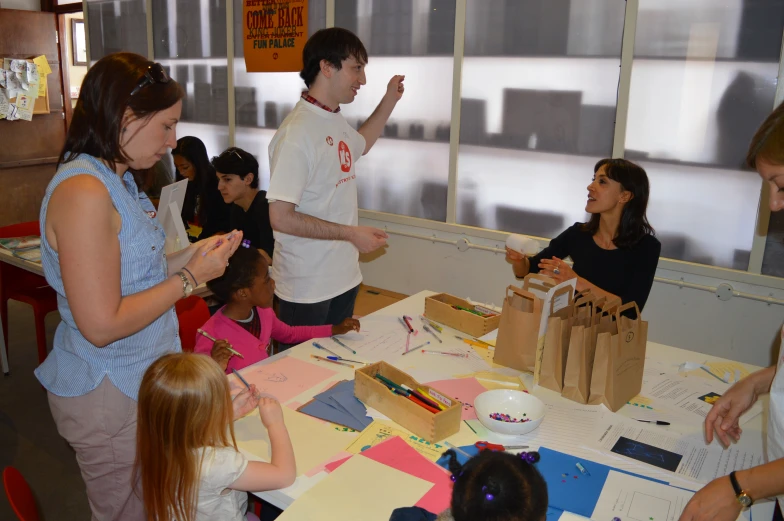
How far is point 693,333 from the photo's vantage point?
9.97ft

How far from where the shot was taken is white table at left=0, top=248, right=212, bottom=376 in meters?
2.86

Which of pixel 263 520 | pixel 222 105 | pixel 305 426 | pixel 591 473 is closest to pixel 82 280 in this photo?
pixel 305 426

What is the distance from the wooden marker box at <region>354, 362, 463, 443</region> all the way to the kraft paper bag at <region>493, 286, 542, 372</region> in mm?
375

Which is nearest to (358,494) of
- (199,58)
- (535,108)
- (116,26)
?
(535,108)

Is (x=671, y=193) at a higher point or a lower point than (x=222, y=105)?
lower

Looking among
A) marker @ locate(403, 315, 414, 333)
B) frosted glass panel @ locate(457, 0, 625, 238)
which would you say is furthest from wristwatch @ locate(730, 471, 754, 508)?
frosted glass panel @ locate(457, 0, 625, 238)

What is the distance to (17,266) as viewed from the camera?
3285mm

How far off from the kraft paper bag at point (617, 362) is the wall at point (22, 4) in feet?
21.9

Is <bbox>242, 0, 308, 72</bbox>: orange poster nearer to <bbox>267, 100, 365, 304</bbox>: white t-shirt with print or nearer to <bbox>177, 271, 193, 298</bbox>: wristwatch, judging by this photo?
<bbox>267, 100, 365, 304</bbox>: white t-shirt with print

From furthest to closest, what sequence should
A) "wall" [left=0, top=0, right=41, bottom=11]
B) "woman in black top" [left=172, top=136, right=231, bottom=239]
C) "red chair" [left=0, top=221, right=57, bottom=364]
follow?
"wall" [left=0, top=0, right=41, bottom=11], "woman in black top" [left=172, top=136, right=231, bottom=239], "red chair" [left=0, top=221, right=57, bottom=364]

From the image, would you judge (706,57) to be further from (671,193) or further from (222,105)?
(222,105)

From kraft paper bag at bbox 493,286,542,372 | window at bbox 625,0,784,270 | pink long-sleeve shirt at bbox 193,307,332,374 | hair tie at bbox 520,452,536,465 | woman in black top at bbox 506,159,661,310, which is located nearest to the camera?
hair tie at bbox 520,452,536,465

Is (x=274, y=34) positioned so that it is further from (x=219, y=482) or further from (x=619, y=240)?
(x=219, y=482)

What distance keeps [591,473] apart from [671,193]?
2.16m
